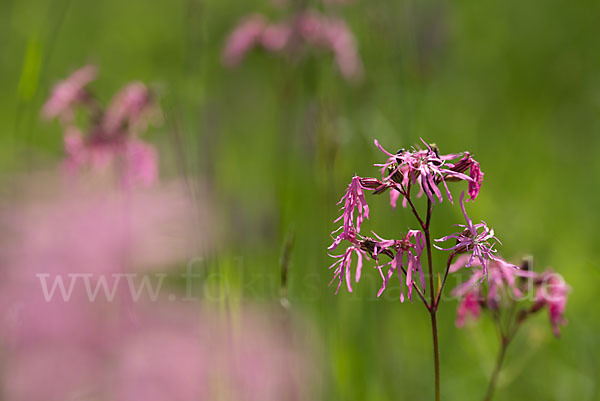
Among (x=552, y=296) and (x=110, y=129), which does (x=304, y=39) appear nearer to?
(x=110, y=129)

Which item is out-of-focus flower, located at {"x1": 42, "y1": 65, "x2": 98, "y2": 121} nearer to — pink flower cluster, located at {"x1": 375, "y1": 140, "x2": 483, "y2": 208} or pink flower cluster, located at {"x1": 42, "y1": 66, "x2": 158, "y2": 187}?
pink flower cluster, located at {"x1": 42, "y1": 66, "x2": 158, "y2": 187}

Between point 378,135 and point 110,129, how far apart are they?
99cm

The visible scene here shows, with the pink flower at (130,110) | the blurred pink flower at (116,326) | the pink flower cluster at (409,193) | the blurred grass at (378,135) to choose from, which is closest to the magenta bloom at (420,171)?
the pink flower cluster at (409,193)

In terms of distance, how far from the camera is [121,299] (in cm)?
142

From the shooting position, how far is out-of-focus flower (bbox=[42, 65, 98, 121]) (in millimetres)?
2100

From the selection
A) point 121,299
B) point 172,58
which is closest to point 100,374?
point 121,299

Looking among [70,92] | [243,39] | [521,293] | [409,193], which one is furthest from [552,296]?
[243,39]

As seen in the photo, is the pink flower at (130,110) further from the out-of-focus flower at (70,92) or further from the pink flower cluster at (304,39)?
the pink flower cluster at (304,39)

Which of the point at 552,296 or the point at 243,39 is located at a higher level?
the point at 243,39

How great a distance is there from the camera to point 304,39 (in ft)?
8.81

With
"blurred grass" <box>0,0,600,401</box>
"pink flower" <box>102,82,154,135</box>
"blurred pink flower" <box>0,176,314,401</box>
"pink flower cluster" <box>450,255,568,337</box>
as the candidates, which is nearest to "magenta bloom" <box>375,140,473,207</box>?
"pink flower cluster" <box>450,255,568,337</box>

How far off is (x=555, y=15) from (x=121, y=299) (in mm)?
4693

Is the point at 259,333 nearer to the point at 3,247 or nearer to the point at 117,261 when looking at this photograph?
the point at 117,261

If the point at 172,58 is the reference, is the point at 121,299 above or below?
below
